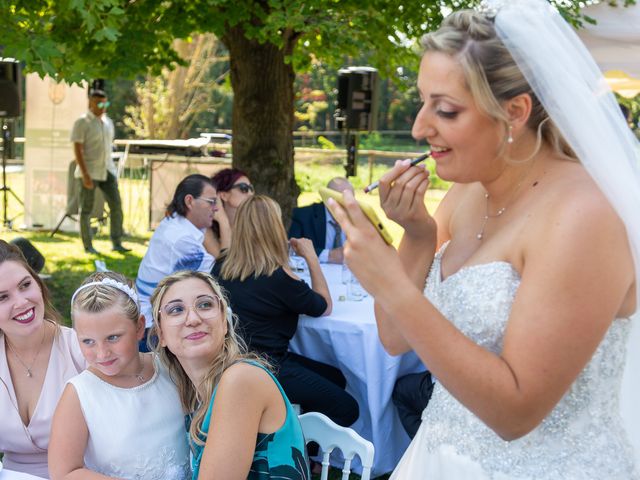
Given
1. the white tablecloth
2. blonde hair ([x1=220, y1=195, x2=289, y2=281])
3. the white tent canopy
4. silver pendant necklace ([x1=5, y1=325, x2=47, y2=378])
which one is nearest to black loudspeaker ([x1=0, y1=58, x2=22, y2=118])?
the white tent canopy

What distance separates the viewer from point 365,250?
1.29 metres

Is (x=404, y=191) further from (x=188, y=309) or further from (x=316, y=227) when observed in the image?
(x=316, y=227)

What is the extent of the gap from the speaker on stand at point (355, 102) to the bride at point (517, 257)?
37.9ft

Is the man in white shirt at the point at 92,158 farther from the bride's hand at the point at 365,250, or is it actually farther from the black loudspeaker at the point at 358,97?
the bride's hand at the point at 365,250

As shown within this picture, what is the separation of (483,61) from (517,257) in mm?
355

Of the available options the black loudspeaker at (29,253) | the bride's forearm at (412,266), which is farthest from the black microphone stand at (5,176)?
the bride's forearm at (412,266)

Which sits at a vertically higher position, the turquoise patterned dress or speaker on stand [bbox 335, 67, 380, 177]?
speaker on stand [bbox 335, 67, 380, 177]

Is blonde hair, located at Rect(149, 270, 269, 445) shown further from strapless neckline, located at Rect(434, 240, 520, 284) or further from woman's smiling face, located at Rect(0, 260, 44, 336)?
strapless neckline, located at Rect(434, 240, 520, 284)

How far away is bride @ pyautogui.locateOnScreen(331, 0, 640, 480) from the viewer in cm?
125

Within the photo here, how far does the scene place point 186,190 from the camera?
17.1ft

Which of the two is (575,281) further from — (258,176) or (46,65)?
(258,176)

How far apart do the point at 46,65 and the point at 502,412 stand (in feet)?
14.6

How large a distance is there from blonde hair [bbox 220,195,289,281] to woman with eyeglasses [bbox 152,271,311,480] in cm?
142

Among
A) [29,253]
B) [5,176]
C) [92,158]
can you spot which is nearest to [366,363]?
[29,253]
